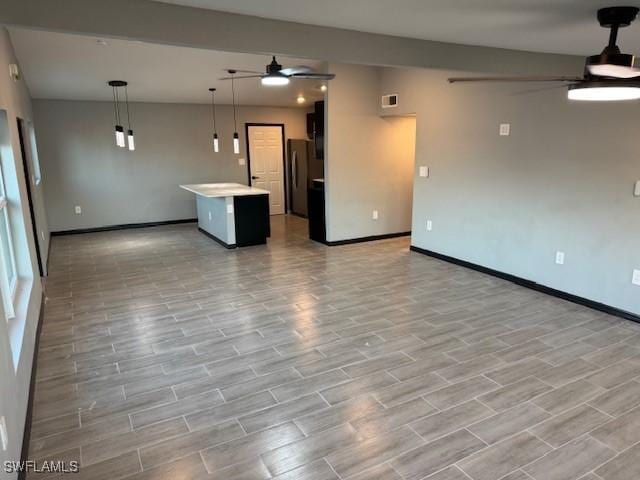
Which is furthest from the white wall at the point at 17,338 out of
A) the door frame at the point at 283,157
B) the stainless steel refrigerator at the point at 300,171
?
the stainless steel refrigerator at the point at 300,171

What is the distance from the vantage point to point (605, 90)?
7.35ft

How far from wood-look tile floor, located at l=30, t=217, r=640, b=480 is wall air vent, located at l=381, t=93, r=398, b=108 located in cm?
269

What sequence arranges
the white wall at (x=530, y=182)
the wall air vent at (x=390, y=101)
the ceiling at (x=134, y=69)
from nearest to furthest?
the white wall at (x=530, y=182) < the ceiling at (x=134, y=69) < the wall air vent at (x=390, y=101)

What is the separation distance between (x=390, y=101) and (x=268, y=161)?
12.9ft

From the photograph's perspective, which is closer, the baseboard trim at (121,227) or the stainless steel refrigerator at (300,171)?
the baseboard trim at (121,227)

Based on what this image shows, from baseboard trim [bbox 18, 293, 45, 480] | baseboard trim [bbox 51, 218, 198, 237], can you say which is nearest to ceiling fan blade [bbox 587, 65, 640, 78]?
baseboard trim [bbox 18, 293, 45, 480]

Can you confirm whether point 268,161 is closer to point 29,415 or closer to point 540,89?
point 540,89

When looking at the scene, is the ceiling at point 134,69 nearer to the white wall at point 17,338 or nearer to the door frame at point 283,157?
the white wall at point 17,338

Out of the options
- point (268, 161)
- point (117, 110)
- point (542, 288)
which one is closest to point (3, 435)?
point (542, 288)

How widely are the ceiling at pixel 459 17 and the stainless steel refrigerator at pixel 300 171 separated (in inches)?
215

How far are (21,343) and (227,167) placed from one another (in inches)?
271

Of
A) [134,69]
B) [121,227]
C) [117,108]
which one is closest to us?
[134,69]

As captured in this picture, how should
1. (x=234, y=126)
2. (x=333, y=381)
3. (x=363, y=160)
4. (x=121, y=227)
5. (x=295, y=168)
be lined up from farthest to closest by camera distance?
1. (x=295, y=168)
2. (x=234, y=126)
3. (x=121, y=227)
4. (x=363, y=160)
5. (x=333, y=381)

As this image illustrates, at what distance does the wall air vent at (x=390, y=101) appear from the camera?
6.07 m
